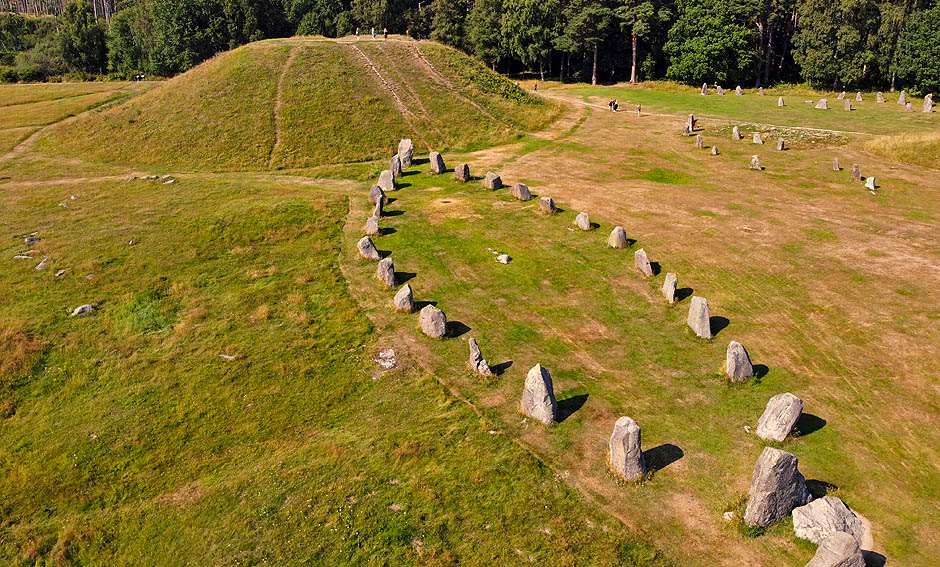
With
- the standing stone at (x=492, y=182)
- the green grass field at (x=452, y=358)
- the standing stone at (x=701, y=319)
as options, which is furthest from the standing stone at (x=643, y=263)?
the standing stone at (x=492, y=182)

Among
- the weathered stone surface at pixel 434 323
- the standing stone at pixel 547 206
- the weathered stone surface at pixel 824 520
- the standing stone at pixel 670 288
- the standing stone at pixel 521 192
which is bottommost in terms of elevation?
the weathered stone surface at pixel 824 520

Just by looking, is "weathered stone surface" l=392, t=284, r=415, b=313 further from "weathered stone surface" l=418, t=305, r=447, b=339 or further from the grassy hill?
the grassy hill

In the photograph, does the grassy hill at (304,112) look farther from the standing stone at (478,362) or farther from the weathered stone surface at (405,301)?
the standing stone at (478,362)

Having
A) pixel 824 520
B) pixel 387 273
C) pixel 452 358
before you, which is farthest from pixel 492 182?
pixel 824 520

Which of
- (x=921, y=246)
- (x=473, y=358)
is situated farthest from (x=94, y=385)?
(x=921, y=246)

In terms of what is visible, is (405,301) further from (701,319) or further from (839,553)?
(839,553)

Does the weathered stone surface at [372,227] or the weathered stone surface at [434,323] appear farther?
the weathered stone surface at [372,227]
